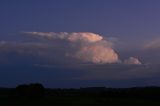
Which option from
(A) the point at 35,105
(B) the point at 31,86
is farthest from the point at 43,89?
(A) the point at 35,105

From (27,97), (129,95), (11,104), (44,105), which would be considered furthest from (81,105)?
(129,95)

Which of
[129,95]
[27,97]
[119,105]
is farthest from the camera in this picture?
[129,95]

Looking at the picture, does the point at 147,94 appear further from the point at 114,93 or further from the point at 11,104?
the point at 11,104

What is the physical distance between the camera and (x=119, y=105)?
236 feet

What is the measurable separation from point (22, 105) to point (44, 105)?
3.39 m

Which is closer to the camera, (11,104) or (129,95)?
(11,104)

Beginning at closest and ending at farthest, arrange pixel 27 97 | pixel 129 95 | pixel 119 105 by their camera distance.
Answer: pixel 119 105 < pixel 27 97 < pixel 129 95

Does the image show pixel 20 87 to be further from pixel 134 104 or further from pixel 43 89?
pixel 134 104

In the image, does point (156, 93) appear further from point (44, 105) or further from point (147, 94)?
point (44, 105)

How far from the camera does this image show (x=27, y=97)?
93312 millimetres

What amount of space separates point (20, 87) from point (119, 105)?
3526 cm

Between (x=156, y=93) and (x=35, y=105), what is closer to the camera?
(x=35, y=105)

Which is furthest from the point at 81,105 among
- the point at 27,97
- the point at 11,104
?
the point at 27,97

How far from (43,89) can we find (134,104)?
26.6 meters
